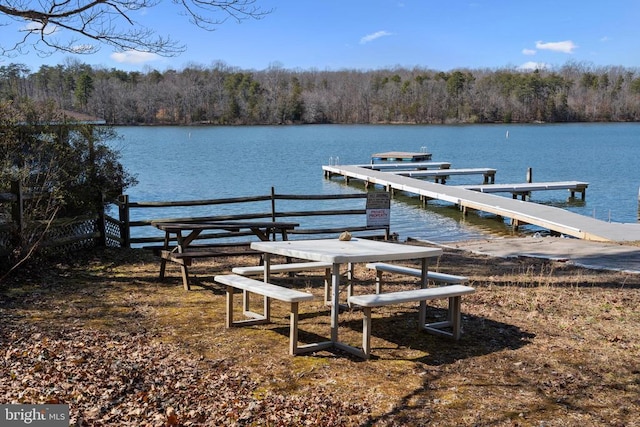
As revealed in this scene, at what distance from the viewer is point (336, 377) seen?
4.75 m

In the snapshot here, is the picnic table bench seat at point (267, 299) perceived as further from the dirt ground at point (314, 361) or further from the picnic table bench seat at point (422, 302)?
the picnic table bench seat at point (422, 302)

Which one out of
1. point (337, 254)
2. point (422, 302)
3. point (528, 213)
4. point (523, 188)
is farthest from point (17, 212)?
point (523, 188)

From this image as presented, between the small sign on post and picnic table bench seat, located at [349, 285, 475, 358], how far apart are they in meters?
5.66

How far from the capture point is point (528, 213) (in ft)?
64.5

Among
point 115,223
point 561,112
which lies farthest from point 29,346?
point 561,112

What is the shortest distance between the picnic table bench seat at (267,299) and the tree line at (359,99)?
11187 centimetres

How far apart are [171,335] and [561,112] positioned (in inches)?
5388

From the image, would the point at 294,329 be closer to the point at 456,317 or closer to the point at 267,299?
the point at 267,299

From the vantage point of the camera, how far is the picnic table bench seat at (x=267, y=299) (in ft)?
17.0

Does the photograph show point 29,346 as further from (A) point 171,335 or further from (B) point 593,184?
(B) point 593,184

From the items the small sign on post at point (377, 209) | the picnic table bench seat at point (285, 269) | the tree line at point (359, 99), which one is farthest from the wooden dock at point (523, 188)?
the tree line at point (359, 99)

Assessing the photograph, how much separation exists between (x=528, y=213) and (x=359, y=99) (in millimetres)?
115420

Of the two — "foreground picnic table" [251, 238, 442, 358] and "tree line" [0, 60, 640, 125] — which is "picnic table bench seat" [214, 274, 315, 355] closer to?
"foreground picnic table" [251, 238, 442, 358]

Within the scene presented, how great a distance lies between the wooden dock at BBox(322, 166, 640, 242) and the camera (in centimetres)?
1588
